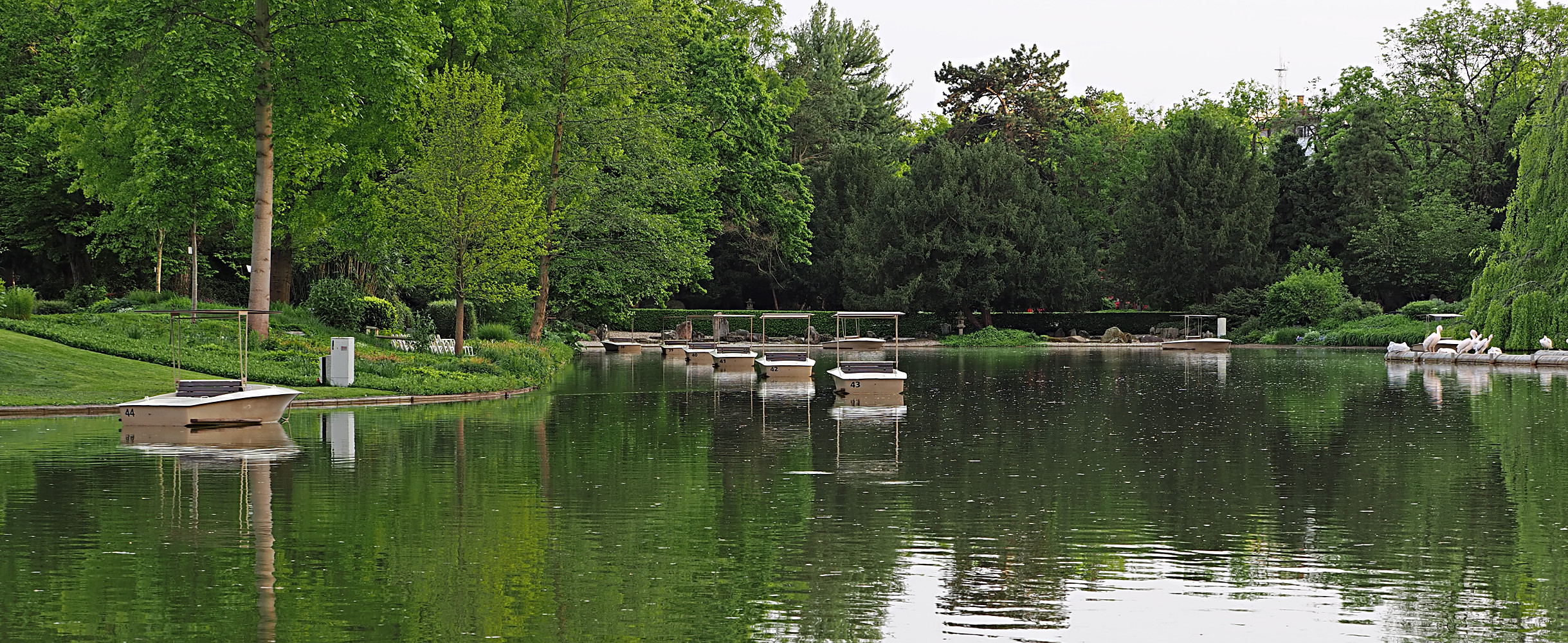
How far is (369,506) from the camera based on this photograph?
13.5m

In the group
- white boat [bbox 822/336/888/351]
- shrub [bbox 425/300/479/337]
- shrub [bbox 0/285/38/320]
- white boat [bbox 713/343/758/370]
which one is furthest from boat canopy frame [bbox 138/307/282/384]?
white boat [bbox 822/336/888/351]

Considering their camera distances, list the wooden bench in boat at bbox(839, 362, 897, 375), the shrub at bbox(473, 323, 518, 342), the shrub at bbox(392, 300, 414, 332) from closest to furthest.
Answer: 1. the wooden bench in boat at bbox(839, 362, 897, 375)
2. the shrub at bbox(392, 300, 414, 332)
3. the shrub at bbox(473, 323, 518, 342)

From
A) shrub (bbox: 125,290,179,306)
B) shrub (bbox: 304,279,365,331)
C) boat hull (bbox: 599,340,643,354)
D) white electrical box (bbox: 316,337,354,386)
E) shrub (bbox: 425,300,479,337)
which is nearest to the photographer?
white electrical box (bbox: 316,337,354,386)

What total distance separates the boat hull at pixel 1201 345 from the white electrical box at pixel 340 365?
44983 mm

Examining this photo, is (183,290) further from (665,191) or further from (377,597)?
(377,597)

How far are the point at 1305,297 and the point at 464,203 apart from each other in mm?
47763

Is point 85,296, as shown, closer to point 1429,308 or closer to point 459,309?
point 459,309

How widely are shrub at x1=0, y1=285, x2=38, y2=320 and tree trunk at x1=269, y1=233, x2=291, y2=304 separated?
28.9 ft

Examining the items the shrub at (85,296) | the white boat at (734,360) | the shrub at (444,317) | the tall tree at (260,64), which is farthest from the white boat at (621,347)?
the tall tree at (260,64)

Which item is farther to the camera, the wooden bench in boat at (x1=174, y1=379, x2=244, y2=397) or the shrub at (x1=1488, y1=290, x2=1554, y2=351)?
the shrub at (x1=1488, y1=290, x2=1554, y2=351)

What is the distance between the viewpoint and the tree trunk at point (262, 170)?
30.8 metres

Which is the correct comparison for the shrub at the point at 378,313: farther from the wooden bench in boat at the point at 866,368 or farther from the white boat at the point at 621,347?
the white boat at the point at 621,347

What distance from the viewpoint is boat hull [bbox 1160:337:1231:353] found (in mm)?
62375

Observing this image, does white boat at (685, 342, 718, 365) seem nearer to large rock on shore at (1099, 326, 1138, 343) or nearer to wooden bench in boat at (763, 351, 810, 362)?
wooden bench in boat at (763, 351, 810, 362)
